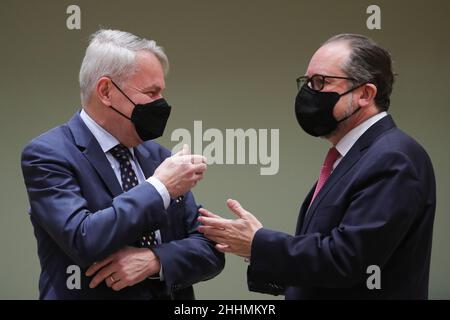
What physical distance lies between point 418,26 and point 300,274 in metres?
2.92

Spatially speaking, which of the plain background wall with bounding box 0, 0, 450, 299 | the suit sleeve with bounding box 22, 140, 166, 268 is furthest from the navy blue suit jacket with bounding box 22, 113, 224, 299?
the plain background wall with bounding box 0, 0, 450, 299

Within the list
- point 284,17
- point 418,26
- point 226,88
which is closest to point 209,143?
point 226,88

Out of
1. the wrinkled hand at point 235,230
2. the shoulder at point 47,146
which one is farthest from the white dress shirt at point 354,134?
the shoulder at point 47,146

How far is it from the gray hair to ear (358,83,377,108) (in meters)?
0.78

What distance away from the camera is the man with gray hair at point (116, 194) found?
174 centimetres

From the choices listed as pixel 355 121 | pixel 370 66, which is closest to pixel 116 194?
pixel 355 121

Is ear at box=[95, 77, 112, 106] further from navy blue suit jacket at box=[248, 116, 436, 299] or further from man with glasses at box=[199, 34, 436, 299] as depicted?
navy blue suit jacket at box=[248, 116, 436, 299]

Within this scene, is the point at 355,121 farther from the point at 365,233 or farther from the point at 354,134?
the point at 365,233

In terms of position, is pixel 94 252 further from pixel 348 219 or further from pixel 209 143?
pixel 209 143

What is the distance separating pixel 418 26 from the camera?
4.08m

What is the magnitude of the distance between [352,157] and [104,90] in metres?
0.89

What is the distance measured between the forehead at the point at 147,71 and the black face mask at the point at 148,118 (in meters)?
0.07

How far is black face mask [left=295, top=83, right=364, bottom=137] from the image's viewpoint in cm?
198

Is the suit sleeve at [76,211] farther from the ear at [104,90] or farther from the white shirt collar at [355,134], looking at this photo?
the white shirt collar at [355,134]
